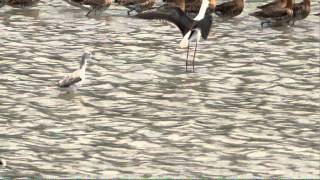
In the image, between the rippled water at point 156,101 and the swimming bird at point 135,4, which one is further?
the swimming bird at point 135,4

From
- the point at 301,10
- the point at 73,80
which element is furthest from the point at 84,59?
the point at 301,10

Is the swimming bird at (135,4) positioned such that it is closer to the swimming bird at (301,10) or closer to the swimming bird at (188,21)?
the swimming bird at (301,10)

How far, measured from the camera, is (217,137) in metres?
16.2

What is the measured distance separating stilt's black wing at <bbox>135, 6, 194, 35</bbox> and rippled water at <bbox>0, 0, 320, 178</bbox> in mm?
933

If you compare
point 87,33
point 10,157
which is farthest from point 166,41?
point 10,157

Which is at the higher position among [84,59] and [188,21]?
[188,21]

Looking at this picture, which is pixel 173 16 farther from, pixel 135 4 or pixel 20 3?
pixel 20 3

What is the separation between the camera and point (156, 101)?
1878 cm

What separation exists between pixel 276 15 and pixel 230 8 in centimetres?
152

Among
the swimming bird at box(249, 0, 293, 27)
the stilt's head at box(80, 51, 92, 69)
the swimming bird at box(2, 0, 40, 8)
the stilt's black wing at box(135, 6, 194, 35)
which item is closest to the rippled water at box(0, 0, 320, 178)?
the swimming bird at box(249, 0, 293, 27)

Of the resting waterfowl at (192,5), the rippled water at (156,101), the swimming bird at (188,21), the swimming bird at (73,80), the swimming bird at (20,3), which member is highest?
the swimming bird at (188,21)

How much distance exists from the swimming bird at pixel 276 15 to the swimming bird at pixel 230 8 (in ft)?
2.73

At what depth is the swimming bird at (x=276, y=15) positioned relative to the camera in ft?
88.3

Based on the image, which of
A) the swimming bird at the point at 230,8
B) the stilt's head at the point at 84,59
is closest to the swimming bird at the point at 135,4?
the swimming bird at the point at 230,8
